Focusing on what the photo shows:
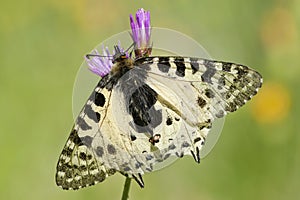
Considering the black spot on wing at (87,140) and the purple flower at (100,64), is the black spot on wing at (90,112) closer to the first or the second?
the black spot on wing at (87,140)

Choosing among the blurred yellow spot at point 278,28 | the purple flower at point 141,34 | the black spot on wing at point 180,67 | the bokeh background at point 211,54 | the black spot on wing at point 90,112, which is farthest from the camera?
the blurred yellow spot at point 278,28

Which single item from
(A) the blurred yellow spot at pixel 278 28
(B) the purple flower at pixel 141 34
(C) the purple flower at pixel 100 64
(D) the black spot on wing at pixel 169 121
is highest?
(A) the blurred yellow spot at pixel 278 28

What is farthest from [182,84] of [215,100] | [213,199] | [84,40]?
[84,40]

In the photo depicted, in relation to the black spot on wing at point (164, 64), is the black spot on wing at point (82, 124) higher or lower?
lower

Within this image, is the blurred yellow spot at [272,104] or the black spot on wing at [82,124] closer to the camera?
the black spot on wing at [82,124]

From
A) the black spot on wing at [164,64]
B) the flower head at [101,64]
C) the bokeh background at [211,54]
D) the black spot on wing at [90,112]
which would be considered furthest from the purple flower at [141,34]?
the bokeh background at [211,54]

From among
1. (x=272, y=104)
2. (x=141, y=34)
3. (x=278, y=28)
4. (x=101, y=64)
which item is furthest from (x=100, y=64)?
(x=278, y=28)

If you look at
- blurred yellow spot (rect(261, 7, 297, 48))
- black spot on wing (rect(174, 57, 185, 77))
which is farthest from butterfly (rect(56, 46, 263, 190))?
blurred yellow spot (rect(261, 7, 297, 48))

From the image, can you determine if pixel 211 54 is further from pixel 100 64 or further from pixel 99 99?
pixel 99 99
